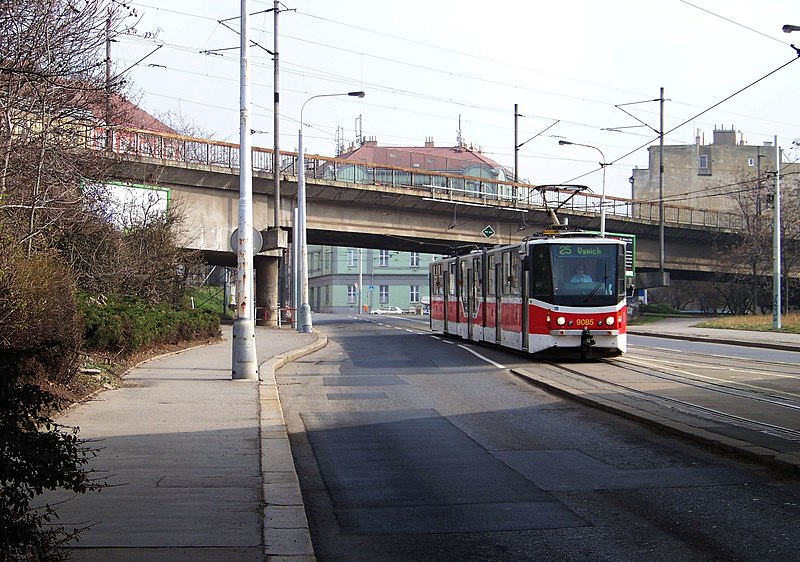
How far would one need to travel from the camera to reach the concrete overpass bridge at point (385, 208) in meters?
41.4

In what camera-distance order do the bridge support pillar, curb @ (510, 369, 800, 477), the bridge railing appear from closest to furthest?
curb @ (510, 369, 800, 477)
the bridge railing
the bridge support pillar

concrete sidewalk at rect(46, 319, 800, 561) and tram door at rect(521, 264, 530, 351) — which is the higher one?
tram door at rect(521, 264, 530, 351)

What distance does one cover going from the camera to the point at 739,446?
9.80m

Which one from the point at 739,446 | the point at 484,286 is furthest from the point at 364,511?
the point at 484,286

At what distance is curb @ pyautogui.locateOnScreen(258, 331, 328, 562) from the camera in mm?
6173

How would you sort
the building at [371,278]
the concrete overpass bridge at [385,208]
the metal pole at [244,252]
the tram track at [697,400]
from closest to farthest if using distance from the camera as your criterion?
1. the tram track at [697,400]
2. the metal pole at [244,252]
3. the concrete overpass bridge at [385,208]
4. the building at [371,278]

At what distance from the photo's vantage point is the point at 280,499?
7.58 metres

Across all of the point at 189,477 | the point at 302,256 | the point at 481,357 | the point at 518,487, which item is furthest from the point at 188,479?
the point at 302,256

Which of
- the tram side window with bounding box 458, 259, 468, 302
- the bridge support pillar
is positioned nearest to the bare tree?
the tram side window with bounding box 458, 259, 468, 302

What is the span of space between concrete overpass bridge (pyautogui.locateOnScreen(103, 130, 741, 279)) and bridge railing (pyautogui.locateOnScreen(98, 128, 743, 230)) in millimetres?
54

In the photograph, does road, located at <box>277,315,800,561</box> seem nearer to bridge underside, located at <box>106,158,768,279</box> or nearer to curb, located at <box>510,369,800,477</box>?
curb, located at <box>510,369,800,477</box>

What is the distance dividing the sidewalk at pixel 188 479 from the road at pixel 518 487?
0.35m

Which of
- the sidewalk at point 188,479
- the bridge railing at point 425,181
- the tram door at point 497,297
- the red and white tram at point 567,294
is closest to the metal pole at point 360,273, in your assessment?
the bridge railing at point 425,181

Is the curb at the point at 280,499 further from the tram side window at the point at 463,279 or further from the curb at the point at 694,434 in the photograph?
the tram side window at the point at 463,279
